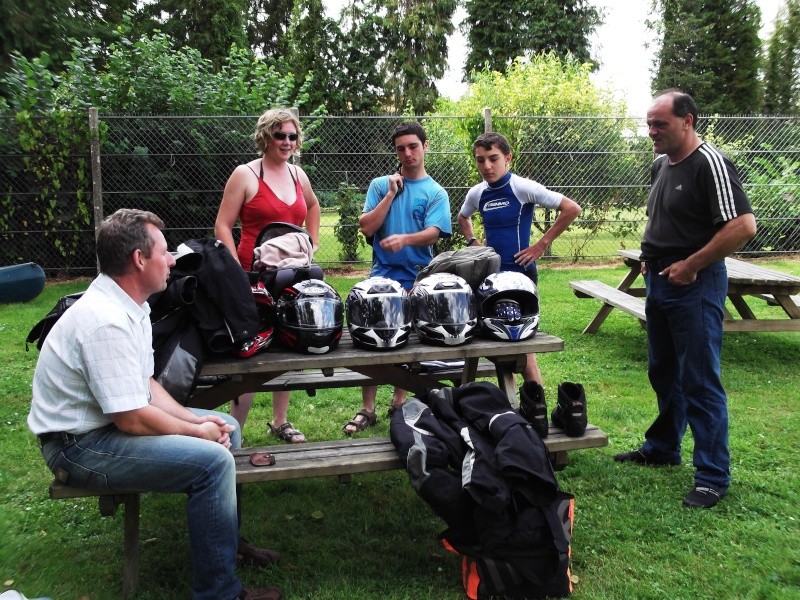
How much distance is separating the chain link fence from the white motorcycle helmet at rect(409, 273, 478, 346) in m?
7.32

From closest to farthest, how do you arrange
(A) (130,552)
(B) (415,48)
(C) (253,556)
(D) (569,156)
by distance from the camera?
(A) (130,552), (C) (253,556), (D) (569,156), (B) (415,48)

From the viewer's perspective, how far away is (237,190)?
177 inches

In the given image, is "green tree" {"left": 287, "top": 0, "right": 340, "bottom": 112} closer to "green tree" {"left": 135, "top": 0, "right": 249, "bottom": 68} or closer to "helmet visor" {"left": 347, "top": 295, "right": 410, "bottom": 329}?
"green tree" {"left": 135, "top": 0, "right": 249, "bottom": 68}

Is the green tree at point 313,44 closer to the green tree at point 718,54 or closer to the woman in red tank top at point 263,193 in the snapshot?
the green tree at point 718,54

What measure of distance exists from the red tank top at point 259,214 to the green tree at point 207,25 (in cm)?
3070

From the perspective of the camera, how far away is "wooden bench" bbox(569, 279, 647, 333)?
7.27 metres

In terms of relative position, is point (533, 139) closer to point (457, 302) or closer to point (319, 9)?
point (457, 302)

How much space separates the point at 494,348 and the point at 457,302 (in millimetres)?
315

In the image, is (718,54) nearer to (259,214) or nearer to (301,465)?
(259,214)

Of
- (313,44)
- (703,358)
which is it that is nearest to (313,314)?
(703,358)

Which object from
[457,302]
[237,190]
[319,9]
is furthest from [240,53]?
[319,9]

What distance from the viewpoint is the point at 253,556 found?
3650 mm

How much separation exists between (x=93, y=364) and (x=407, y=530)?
2015 mm

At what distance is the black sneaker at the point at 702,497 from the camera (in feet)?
13.7
